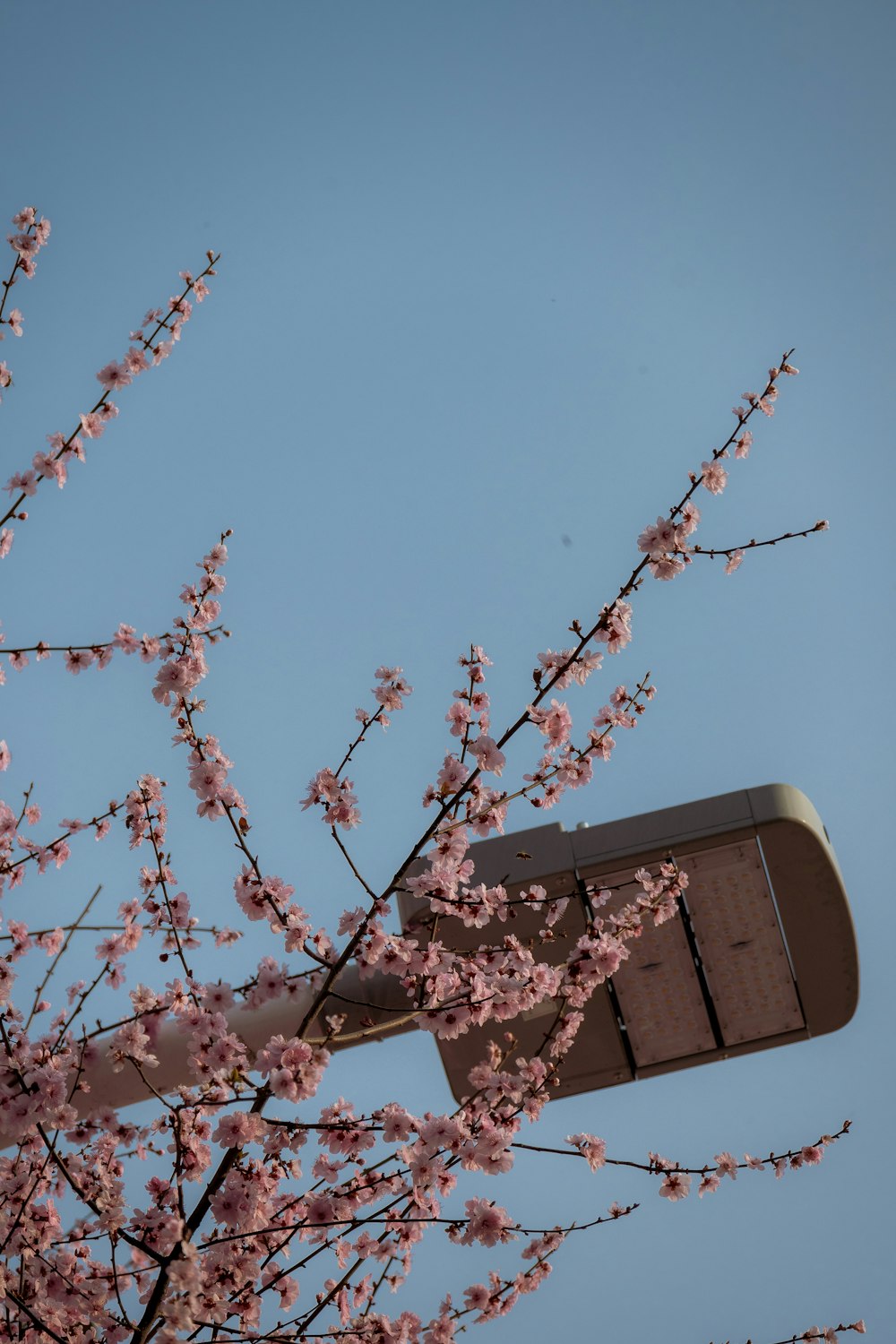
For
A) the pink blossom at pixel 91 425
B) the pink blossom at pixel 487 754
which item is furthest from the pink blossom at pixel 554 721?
the pink blossom at pixel 91 425

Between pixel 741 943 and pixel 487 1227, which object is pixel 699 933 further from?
pixel 487 1227

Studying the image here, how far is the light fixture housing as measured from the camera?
3445 millimetres

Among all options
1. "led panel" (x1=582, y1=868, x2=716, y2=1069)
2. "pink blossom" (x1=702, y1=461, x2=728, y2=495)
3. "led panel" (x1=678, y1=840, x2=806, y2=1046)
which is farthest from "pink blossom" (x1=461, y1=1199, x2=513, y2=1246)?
"pink blossom" (x1=702, y1=461, x2=728, y2=495)

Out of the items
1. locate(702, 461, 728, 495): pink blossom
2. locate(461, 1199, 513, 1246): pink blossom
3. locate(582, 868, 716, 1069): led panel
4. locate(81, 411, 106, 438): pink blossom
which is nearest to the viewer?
locate(461, 1199, 513, 1246): pink blossom

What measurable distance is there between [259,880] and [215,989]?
1.10 feet

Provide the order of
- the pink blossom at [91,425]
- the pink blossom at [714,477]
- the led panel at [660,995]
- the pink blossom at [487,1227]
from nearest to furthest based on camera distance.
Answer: the pink blossom at [487,1227], the pink blossom at [714,477], the led panel at [660,995], the pink blossom at [91,425]

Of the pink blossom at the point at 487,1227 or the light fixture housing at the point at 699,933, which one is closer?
the pink blossom at the point at 487,1227

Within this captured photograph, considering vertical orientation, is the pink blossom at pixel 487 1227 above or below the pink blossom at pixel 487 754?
below

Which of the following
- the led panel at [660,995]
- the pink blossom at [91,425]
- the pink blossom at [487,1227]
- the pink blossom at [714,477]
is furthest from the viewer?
the pink blossom at [91,425]

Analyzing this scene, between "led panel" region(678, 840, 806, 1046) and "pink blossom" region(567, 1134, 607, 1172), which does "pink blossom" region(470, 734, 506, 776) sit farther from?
"pink blossom" region(567, 1134, 607, 1172)

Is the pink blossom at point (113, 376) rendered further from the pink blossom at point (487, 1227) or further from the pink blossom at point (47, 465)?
the pink blossom at point (487, 1227)

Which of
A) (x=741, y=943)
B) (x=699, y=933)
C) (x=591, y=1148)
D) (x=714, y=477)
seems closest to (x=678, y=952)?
(x=699, y=933)

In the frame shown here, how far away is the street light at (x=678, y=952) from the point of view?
3443 millimetres

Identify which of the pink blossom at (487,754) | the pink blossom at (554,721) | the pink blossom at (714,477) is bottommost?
the pink blossom at (487,754)
